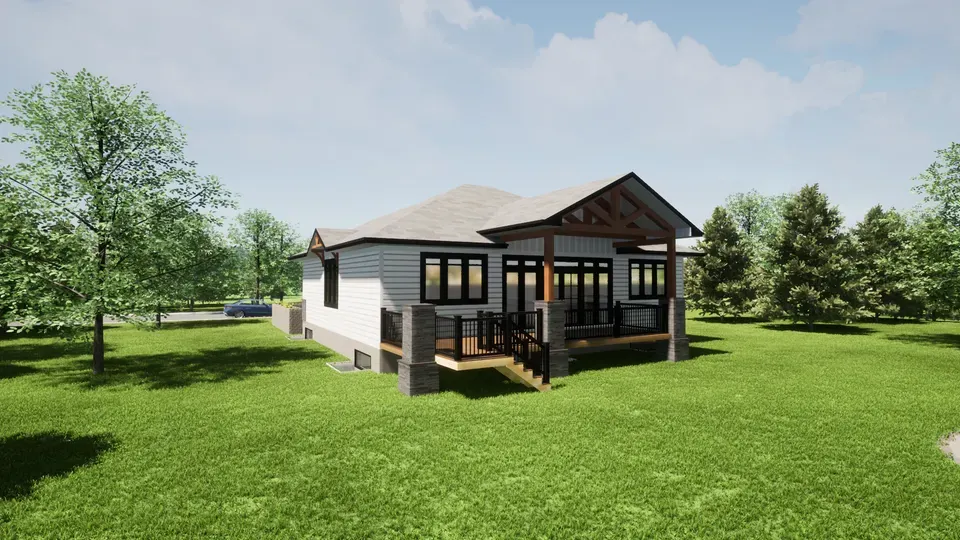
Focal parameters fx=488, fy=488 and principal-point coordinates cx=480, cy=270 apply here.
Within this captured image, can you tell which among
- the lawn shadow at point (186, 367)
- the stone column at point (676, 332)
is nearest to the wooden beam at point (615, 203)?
the stone column at point (676, 332)

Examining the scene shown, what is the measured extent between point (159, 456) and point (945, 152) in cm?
3300

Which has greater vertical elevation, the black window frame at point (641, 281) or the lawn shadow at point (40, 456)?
the black window frame at point (641, 281)

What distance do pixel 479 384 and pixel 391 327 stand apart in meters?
3.21

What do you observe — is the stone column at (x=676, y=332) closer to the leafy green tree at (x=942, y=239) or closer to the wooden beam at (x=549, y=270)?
the wooden beam at (x=549, y=270)

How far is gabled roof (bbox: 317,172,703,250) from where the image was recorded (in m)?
14.6

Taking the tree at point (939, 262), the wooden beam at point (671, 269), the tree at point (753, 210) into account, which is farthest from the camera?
the tree at point (753, 210)

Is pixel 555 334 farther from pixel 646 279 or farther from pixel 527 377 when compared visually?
pixel 646 279

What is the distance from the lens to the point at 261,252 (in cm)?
4838

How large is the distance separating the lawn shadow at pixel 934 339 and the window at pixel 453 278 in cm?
2078

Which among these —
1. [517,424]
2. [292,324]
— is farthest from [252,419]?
[292,324]

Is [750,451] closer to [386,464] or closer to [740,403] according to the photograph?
[740,403]

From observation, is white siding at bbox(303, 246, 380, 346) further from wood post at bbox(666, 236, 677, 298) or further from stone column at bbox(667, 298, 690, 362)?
wood post at bbox(666, 236, 677, 298)

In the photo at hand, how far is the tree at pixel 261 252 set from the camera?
157 ft

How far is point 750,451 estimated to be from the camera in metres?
8.28
